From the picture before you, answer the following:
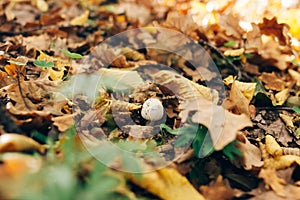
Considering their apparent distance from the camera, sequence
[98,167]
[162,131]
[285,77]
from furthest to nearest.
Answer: [285,77]
[162,131]
[98,167]

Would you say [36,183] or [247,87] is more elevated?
[247,87]

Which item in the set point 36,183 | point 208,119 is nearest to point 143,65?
point 208,119

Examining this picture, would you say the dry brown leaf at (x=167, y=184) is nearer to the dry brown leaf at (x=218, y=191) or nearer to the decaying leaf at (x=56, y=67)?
the dry brown leaf at (x=218, y=191)

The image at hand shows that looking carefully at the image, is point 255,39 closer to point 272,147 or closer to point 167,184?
point 272,147

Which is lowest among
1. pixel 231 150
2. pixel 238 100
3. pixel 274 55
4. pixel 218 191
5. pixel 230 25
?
pixel 218 191

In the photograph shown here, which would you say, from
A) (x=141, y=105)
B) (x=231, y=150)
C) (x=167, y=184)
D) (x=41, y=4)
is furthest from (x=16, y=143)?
(x=41, y=4)

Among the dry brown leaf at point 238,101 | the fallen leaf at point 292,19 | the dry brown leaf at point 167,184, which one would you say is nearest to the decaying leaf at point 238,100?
the dry brown leaf at point 238,101

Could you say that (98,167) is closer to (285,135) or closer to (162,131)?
(162,131)
